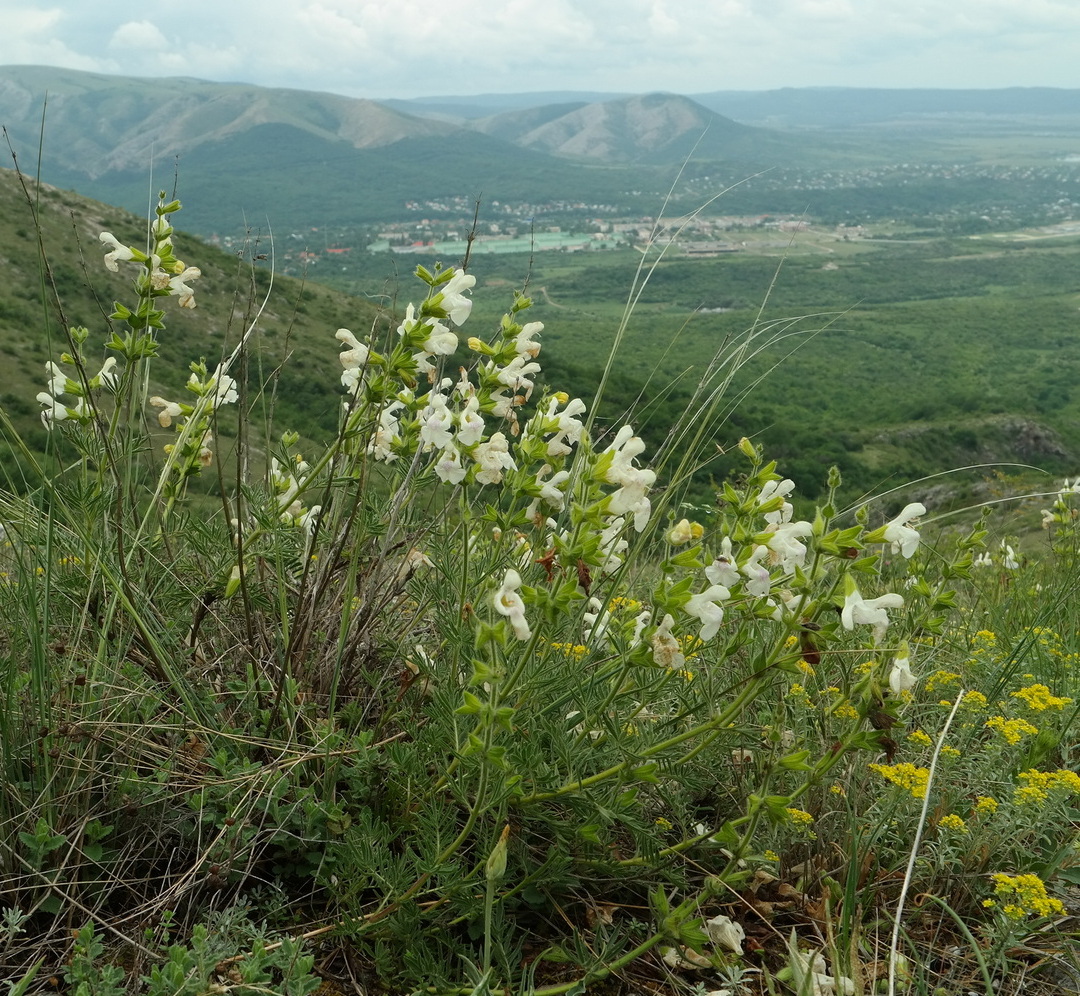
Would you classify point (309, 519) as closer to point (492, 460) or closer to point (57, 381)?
point (57, 381)

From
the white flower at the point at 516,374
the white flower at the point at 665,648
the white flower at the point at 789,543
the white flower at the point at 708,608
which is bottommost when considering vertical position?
the white flower at the point at 665,648

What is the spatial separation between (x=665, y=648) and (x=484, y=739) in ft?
1.41

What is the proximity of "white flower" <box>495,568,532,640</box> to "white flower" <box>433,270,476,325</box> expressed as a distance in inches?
31.1

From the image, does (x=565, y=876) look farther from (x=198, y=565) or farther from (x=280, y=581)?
(x=198, y=565)

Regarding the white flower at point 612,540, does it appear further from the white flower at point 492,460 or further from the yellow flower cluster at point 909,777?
the yellow flower cluster at point 909,777

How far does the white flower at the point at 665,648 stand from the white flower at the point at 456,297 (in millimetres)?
927

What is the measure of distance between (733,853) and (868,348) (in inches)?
3702

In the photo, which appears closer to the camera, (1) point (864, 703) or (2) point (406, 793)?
(1) point (864, 703)

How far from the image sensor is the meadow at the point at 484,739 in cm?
193

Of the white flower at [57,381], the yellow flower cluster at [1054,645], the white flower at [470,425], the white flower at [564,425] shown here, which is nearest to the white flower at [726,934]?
the white flower at [564,425]

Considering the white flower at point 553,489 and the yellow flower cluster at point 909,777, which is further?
the yellow flower cluster at point 909,777

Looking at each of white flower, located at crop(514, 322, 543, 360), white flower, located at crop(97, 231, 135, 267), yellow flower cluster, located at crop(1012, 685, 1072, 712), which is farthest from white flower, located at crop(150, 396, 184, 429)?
yellow flower cluster, located at crop(1012, 685, 1072, 712)

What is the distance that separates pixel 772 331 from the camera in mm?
3213

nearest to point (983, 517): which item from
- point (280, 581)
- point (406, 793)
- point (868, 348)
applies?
point (406, 793)
